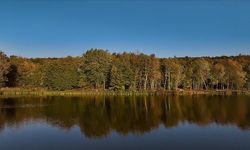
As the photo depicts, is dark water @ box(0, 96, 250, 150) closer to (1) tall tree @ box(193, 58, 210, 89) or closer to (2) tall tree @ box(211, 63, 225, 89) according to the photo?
(1) tall tree @ box(193, 58, 210, 89)

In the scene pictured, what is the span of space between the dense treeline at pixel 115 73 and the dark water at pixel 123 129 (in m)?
36.9

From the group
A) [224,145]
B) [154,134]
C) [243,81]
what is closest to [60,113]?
[154,134]

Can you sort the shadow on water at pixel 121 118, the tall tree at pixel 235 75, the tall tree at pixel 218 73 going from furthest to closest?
the tall tree at pixel 218 73
the tall tree at pixel 235 75
the shadow on water at pixel 121 118

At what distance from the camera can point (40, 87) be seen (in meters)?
89.6

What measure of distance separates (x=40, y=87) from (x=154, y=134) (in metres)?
65.6

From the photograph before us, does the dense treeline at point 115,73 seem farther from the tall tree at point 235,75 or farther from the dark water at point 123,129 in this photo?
the dark water at point 123,129

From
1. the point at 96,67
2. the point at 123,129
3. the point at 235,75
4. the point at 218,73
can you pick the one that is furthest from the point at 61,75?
the point at 123,129

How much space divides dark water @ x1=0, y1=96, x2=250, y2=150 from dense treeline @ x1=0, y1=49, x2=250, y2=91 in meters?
36.9

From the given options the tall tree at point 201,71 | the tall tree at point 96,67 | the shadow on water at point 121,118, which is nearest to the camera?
the shadow on water at point 121,118

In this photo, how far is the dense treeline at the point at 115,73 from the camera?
3319 inches

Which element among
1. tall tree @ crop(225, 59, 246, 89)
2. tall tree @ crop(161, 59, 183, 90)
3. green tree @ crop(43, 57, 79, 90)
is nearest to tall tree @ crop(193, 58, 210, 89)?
tall tree @ crop(161, 59, 183, 90)

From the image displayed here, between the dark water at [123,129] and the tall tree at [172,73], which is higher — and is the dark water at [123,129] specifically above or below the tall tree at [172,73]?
below

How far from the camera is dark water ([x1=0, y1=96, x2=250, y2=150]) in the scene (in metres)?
25.7

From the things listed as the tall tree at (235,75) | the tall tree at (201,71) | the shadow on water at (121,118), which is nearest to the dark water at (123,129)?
the shadow on water at (121,118)
